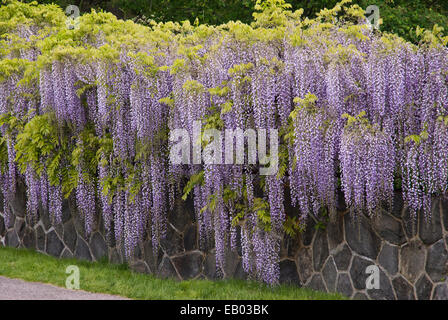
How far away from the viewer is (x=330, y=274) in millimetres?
8211

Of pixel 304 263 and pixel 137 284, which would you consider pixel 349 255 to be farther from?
pixel 137 284

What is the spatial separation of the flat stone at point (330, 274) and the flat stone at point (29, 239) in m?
5.94

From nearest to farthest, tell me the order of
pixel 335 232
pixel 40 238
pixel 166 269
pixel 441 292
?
pixel 441 292 < pixel 335 232 < pixel 166 269 < pixel 40 238

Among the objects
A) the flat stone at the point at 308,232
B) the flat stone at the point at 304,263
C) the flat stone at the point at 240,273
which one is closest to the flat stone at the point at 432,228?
the flat stone at the point at 308,232

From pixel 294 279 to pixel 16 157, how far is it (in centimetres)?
532

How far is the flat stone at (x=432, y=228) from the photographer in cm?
751

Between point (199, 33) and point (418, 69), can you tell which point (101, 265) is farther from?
point (418, 69)

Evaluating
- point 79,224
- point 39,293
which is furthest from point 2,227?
point 39,293

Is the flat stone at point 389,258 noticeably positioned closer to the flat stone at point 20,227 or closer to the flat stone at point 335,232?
the flat stone at point 335,232

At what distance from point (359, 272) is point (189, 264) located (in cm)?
263

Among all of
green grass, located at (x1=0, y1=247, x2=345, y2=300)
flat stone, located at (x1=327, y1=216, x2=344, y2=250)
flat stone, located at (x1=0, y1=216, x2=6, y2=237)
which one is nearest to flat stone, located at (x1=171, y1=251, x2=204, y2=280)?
green grass, located at (x1=0, y1=247, x2=345, y2=300)

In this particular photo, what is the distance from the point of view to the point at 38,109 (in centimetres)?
1095

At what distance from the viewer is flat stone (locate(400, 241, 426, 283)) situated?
24.9ft

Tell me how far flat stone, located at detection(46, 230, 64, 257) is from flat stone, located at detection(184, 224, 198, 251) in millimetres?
2888
